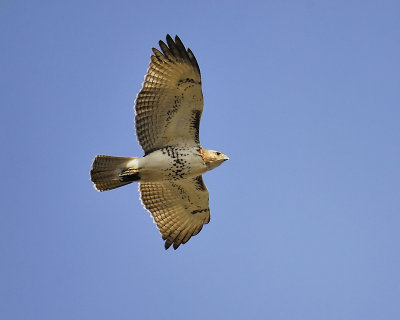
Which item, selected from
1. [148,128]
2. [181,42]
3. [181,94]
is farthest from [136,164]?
[181,42]

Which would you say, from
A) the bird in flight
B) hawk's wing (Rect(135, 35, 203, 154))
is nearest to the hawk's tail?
the bird in flight

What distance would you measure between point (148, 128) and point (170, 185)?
5.14 feet

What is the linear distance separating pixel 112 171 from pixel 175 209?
1.97 m

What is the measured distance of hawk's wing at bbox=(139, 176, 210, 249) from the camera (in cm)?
1405

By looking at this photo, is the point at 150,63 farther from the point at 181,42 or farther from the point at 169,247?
the point at 169,247

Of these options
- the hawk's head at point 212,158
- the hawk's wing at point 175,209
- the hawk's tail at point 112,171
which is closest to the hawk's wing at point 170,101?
the hawk's head at point 212,158

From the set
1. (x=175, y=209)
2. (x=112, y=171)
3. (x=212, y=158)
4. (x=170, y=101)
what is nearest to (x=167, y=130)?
(x=170, y=101)

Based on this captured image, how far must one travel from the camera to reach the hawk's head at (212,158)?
42.5 feet

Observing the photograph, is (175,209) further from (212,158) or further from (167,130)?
(167,130)

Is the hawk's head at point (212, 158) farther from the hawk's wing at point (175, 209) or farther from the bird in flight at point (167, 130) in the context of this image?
the hawk's wing at point (175, 209)

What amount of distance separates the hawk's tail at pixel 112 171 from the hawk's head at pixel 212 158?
51.7 inches

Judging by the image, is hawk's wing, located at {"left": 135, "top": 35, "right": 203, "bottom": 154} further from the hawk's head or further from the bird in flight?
the hawk's head

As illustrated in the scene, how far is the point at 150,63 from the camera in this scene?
12.5 m

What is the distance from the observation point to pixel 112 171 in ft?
42.2
